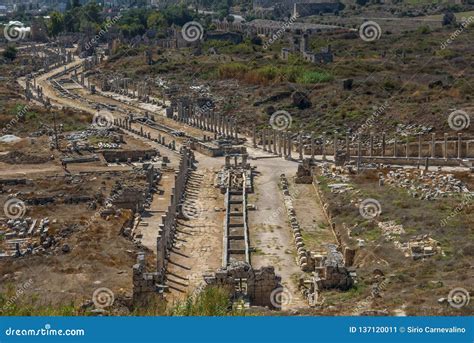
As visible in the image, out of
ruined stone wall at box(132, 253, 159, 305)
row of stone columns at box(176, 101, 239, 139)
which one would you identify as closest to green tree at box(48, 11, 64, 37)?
row of stone columns at box(176, 101, 239, 139)

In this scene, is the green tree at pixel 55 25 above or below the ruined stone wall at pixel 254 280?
above

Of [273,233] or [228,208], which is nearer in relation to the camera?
[273,233]

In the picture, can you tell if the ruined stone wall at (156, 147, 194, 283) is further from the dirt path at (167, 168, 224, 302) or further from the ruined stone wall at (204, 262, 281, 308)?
the ruined stone wall at (204, 262, 281, 308)

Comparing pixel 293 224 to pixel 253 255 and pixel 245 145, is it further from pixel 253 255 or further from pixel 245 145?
pixel 245 145

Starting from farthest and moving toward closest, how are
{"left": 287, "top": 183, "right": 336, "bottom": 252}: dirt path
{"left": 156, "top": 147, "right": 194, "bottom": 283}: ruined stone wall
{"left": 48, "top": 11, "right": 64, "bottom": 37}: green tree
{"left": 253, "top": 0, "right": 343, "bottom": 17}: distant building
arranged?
{"left": 253, "top": 0, "right": 343, "bottom": 17}: distant building < {"left": 48, "top": 11, "right": 64, "bottom": 37}: green tree < {"left": 287, "top": 183, "right": 336, "bottom": 252}: dirt path < {"left": 156, "top": 147, "right": 194, "bottom": 283}: ruined stone wall

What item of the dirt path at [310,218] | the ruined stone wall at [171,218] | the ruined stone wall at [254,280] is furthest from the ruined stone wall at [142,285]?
the dirt path at [310,218]

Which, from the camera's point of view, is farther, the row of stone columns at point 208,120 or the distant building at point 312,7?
the distant building at point 312,7

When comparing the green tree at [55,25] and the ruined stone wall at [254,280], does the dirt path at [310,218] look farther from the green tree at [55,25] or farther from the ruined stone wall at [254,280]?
the green tree at [55,25]

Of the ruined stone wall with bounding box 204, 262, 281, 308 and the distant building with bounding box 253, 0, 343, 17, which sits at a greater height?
the distant building with bounding box 253, 0, 343, 17

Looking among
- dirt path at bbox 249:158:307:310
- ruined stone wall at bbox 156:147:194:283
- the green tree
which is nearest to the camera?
dirt path at bbox 249:158:307:310

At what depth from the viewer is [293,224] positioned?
110 feet

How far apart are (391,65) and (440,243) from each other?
5233 cm

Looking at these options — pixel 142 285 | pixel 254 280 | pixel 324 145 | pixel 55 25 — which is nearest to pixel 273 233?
pixel 254 280

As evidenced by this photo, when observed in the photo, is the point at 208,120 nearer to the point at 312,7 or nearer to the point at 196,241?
the point at 196,241
